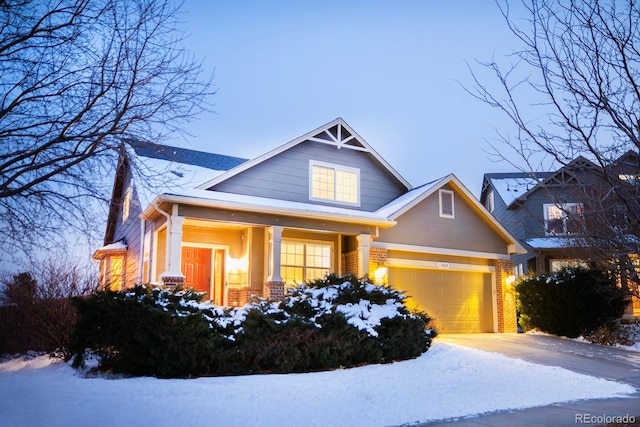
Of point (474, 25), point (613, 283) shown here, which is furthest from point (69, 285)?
point (613, 283)

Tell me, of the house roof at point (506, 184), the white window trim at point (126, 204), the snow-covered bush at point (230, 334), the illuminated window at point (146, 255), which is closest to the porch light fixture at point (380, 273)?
the snow-covered bush at point (230, 334)

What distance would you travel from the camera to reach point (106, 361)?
9.16 metres

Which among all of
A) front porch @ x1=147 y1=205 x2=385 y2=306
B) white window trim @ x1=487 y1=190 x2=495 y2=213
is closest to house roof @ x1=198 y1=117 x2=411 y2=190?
front porch @ x1=147 y1=205 x2=385 y2=306

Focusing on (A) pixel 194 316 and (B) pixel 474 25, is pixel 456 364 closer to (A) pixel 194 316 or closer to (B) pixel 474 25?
(A) pixel 194 316

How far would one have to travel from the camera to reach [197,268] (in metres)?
15.8

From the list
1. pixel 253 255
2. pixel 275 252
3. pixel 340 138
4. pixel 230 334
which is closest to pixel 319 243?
pixel 253 255

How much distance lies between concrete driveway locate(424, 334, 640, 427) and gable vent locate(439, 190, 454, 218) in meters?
4.17

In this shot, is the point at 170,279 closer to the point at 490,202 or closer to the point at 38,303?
the point at 38,303

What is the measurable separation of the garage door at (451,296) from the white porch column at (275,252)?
407 cm

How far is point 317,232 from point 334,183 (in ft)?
6.17

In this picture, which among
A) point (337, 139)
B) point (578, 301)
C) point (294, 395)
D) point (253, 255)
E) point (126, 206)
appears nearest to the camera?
point (294, 395)

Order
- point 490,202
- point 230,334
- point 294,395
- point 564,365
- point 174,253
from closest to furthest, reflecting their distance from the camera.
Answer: point 294,395 → point 230,334 → point 564,365 → point 174,253 → point 490,202

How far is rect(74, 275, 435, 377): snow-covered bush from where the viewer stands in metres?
8.64

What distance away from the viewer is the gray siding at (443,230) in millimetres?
17250
